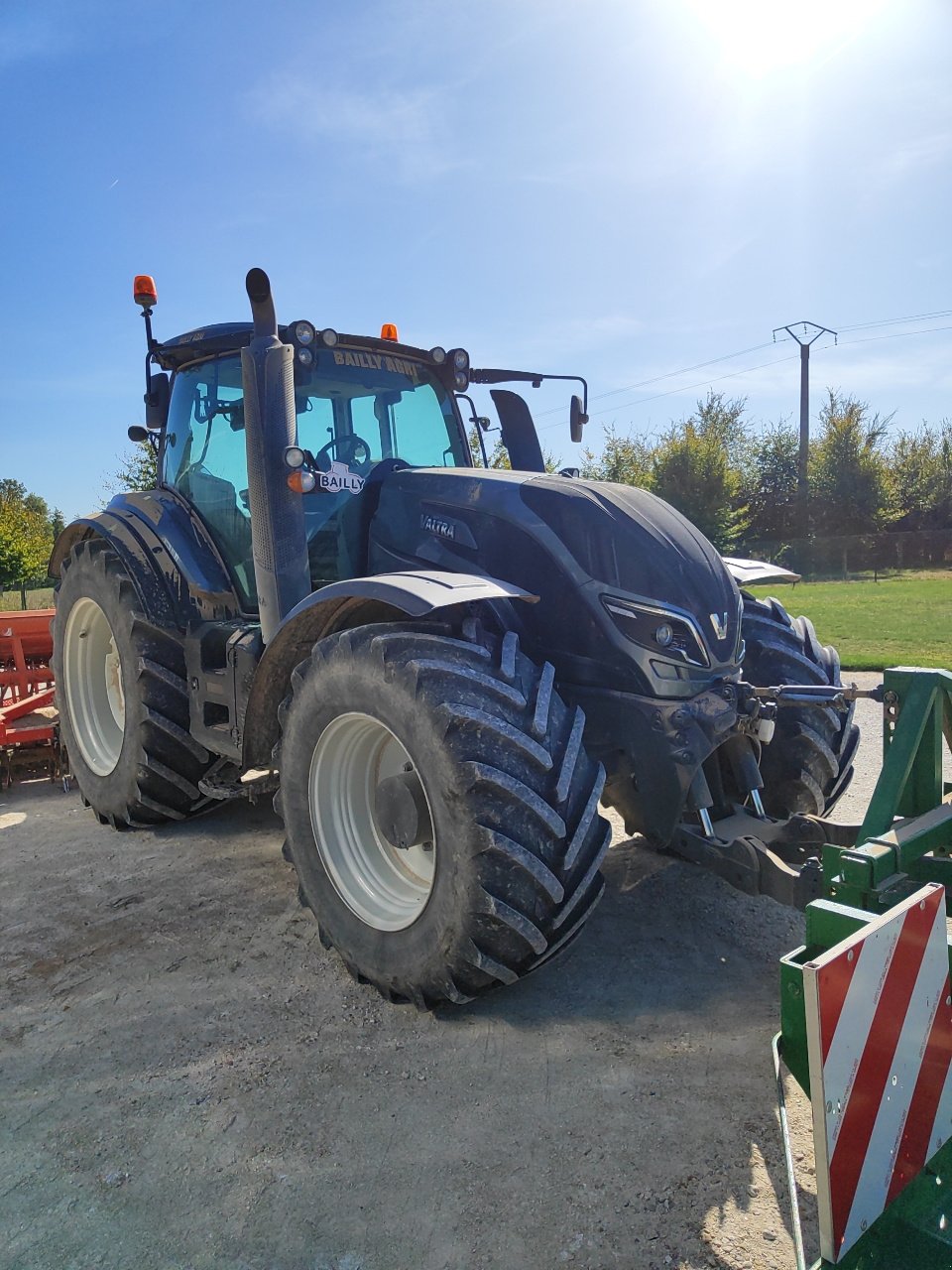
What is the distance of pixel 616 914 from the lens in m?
3.56

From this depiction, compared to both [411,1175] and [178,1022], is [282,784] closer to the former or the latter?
[178,1022]

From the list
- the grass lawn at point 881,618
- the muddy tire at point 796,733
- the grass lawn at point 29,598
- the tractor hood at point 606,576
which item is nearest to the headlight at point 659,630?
the tractor hood at point 606,576

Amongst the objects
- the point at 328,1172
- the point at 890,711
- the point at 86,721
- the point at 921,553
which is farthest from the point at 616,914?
the point at 921,553

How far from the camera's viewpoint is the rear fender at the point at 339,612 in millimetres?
2771

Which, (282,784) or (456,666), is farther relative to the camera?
(282,784)

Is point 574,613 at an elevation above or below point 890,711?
above

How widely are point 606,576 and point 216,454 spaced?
8.02 ft

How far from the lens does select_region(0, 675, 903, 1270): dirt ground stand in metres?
2.01

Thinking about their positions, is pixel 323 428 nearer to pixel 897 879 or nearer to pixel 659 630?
pixel 659 630

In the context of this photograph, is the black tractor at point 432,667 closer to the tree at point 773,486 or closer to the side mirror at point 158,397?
the side mirror at point 158,397

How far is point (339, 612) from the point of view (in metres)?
3.26

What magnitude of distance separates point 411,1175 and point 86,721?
13.1 ft

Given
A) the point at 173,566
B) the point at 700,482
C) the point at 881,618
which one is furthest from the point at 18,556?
the point at 173,566

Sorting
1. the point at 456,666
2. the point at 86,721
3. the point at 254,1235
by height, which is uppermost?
the point at 456,666
